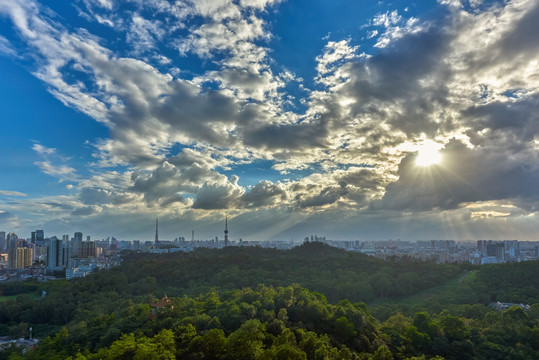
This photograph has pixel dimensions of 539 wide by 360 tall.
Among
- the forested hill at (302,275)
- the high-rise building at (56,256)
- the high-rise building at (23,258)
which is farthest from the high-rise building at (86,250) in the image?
the forested hill at (302,275)

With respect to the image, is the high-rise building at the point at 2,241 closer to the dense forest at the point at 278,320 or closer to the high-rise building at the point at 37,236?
the high-rise building at the point at 37,236

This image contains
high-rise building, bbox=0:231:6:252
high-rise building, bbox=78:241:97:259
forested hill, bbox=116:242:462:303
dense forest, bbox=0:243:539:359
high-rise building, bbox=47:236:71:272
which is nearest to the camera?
dense forest, bbox=0:243:539:359

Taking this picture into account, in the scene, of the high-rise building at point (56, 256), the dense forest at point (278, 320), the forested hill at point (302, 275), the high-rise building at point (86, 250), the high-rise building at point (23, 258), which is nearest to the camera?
the dense forest at point (278, 320)

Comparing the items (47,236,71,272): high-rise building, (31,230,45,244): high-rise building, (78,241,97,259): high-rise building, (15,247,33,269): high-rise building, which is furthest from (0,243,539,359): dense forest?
(31,230,45,244): high-rise building

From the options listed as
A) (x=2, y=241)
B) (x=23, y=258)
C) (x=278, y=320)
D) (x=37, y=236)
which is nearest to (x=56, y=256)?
(x=23, y=258)

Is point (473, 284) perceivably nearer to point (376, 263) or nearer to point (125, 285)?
point (376, 263)

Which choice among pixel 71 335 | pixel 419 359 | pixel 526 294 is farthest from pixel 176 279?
pixel 526 294

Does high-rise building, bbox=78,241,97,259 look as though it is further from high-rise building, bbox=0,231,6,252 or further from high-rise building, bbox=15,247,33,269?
high-rise building, bbox=0,231,6,252
